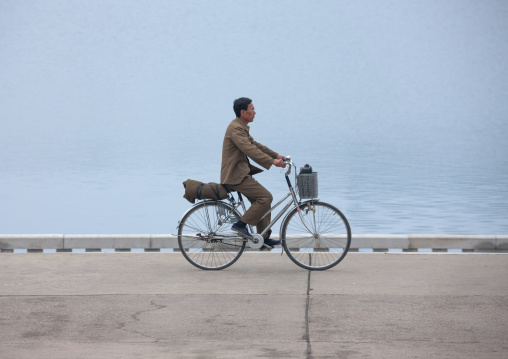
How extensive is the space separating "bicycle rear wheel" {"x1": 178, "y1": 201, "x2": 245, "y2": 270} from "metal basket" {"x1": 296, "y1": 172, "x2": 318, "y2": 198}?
706 millimetres

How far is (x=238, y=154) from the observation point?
9.10m

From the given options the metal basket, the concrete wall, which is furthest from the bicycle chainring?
the concrete wall

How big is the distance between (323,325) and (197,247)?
2.93 m

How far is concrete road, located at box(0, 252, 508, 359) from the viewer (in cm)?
597

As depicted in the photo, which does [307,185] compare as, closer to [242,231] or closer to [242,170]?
[242,170]

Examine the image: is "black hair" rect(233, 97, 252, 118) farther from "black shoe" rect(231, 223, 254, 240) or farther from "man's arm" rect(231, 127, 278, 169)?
"black shoe" rect(231, 223, 254, 240)

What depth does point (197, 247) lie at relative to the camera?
9273 mm

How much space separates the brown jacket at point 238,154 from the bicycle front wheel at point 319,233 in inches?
24.4

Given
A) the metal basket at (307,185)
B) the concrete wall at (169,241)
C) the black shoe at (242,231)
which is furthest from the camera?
the concrete wall at (169,241)

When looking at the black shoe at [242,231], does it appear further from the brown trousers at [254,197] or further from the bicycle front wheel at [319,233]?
the bicycle front wheel at [319,233]

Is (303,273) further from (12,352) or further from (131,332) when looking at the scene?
(12,352)

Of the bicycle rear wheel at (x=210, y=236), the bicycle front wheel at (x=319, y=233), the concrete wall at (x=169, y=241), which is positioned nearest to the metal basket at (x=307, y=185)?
the bicycle front wheel at (x=319, y=233)

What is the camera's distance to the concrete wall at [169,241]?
10.4m

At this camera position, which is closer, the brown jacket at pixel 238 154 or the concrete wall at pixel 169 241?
the brown jacket at pixel 238 154
